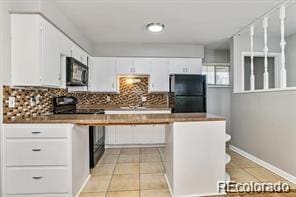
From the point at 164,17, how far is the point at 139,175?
2.53 metres

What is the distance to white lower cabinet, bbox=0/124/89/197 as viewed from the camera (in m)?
2.35

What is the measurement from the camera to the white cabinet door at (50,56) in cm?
261

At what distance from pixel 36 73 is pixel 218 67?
16.0 ft

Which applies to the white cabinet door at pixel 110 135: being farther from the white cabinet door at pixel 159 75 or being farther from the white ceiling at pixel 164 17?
the white ceiling at pixel 164 17

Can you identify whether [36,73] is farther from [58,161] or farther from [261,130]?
[261,130]

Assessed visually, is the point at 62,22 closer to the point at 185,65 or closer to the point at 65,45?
the point at 65,45

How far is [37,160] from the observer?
237 centimetres

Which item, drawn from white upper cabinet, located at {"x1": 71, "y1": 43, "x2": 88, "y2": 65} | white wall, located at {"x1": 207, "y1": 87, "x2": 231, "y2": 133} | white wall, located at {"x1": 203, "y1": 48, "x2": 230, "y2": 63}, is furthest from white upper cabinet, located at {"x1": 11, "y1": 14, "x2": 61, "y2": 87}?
white wall, located at {"x1": 207, "y1": 87, "x2": 231, "y2": 133}

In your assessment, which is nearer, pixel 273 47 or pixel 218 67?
pixel 273 47

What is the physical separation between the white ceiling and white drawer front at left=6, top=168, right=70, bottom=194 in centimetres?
217

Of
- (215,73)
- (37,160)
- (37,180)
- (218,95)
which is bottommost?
(37,180)

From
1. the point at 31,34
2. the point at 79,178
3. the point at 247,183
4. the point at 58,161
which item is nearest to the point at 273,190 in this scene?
the point at 247,183

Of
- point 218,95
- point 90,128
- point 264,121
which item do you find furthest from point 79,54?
point 218,95

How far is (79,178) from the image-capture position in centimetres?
272
